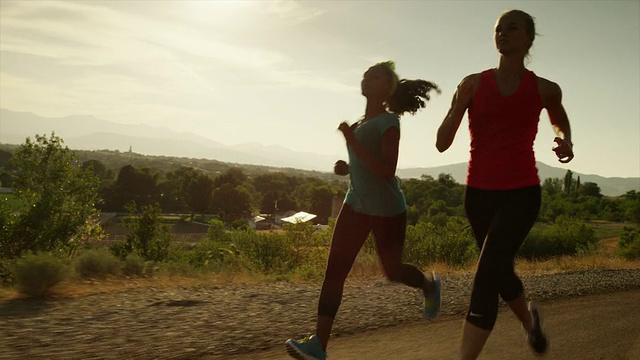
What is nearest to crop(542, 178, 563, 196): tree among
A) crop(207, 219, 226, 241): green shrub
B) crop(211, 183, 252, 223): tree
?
crop(211, 183, 252, 223): tree

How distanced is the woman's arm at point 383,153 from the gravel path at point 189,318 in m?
1.91

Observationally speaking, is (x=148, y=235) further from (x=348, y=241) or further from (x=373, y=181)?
(x=373, y=181)

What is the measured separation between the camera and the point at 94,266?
8.68 metres

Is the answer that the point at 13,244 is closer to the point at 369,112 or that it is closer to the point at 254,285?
the point at 254,285

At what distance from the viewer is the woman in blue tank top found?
3521mm

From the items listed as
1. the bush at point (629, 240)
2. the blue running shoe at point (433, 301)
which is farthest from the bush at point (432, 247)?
the blue running shoe at point (433, 301)

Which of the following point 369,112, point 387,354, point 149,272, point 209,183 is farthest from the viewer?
point 209,183

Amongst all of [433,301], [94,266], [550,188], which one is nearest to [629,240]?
[94,266]

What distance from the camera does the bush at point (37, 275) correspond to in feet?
20.9

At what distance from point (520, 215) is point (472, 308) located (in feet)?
1.85

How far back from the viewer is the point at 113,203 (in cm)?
8912

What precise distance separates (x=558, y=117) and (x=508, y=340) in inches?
94.2

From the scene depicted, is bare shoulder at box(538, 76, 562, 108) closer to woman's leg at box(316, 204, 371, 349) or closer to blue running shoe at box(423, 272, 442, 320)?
woman's leg at box(316, 204, 371, 349)

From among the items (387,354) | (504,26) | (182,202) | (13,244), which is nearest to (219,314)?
(387,354)
